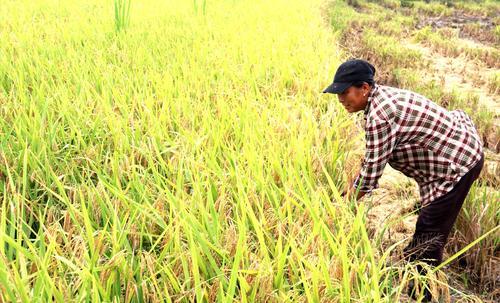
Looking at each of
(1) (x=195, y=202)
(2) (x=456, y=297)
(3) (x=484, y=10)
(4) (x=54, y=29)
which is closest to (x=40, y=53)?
(4) (x=54, y=29)

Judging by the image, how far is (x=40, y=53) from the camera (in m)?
3.50

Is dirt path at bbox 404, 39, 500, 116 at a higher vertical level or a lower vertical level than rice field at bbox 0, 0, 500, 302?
lower

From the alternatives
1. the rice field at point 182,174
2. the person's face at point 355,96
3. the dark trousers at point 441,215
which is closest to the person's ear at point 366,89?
the person's face at point 355,96

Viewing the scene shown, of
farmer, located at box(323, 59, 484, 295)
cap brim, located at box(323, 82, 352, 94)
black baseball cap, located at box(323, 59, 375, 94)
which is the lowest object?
farmer, located at box(323, 59, 484, 295)

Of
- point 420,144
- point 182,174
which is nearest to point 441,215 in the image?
point 420,144

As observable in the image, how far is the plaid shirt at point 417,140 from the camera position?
1.56m

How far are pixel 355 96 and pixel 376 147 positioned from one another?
0.72ft

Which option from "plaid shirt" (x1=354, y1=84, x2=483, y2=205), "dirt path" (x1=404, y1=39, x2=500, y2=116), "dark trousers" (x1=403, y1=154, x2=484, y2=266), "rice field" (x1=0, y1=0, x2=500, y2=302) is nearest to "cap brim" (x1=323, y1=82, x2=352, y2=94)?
"plaid shirt" (x1=354, y1=84, x2=483, y2=205)

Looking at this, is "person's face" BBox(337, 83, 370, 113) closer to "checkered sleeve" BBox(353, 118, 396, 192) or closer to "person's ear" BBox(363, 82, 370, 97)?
"person's ear" BBox(363, 82, 370, 97)

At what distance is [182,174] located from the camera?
161 centimetres

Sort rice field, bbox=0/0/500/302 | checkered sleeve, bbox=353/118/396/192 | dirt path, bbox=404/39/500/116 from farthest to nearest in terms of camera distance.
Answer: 1. dirt path, bbox=404/39/500/116
2. checkered sleeve, bbox=353/118/396/192
3. rice field, bbox=0/0/500/302

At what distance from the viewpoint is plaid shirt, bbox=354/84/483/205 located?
156 centimetres

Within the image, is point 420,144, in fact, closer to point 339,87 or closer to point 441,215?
A: point 441,215

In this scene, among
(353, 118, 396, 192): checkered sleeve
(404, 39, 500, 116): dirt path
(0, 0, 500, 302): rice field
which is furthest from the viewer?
(404, 39, 500, 116): dirt path
